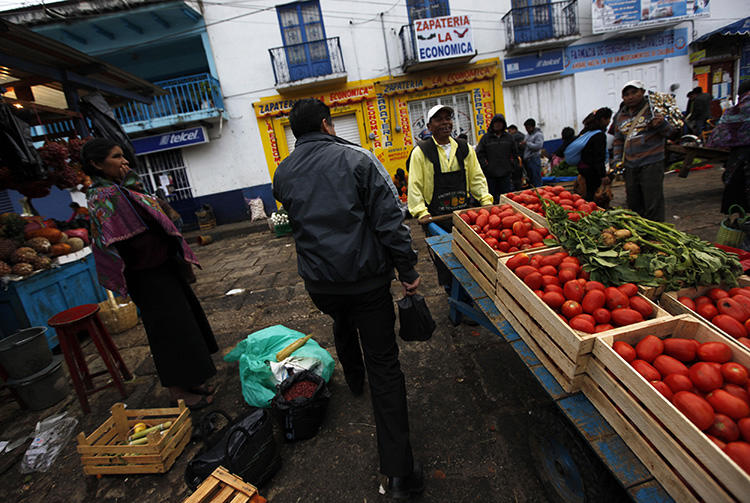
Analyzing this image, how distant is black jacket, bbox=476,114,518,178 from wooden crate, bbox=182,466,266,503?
5.96 m

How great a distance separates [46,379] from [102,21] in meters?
12.4

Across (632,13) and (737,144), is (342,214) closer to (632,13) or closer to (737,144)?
(737,144)

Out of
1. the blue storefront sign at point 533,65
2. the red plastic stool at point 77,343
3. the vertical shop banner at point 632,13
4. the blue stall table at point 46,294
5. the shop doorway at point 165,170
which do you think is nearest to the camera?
the red plastic stool at point 77,343

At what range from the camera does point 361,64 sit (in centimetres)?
1213

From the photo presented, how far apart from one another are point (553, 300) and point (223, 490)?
1.96m

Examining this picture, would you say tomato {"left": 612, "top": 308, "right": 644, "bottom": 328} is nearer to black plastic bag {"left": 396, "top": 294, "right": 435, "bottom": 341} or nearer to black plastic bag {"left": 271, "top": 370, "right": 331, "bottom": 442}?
black plastic bag {"left": 396, "top": 294, "right": 435, "bottom": 341}

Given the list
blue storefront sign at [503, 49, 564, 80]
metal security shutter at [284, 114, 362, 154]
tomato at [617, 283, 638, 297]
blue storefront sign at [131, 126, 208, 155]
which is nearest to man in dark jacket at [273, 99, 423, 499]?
tomato at [617, 283, 638, 297]

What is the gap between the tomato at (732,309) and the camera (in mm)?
1526

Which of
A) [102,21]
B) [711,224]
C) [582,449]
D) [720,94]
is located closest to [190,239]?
[102,21]

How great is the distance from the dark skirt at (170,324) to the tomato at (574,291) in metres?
2.71

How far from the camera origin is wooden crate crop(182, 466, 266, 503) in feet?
5.62

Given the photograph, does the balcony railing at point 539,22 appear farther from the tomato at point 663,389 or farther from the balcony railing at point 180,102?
the tomato at point 663,389

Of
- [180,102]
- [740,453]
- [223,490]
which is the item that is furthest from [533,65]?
[223,490]

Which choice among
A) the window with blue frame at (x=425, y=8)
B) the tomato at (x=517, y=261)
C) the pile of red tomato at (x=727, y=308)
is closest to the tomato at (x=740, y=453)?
the pile of red tomato at (x=727, y=308)
